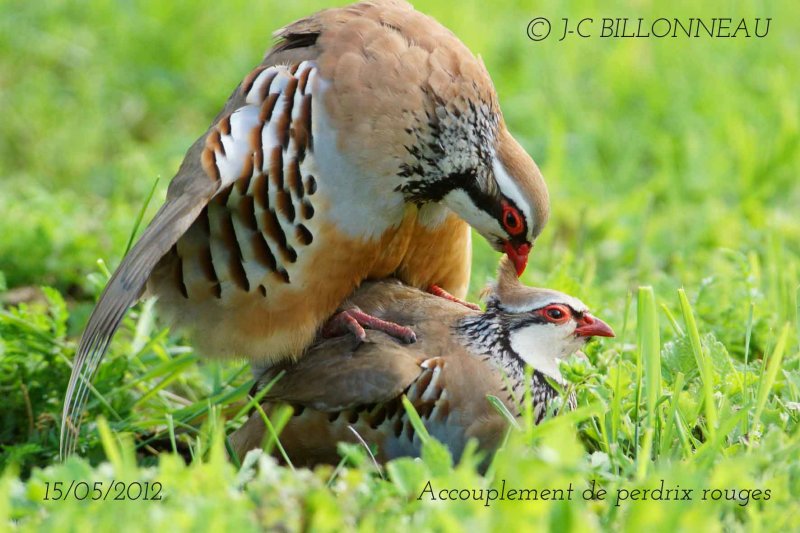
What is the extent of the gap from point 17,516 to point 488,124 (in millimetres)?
1992

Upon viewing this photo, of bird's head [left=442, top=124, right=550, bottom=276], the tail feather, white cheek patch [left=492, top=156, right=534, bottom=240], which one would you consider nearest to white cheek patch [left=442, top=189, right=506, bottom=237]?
bird's head [left=442, top=124, right=550, bottom=276]

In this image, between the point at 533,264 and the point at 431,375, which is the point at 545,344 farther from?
the point at 533,264

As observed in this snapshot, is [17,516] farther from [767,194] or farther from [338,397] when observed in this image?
[767,194]

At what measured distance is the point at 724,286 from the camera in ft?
15.5

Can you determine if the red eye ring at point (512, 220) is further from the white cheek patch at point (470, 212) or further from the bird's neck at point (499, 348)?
the bird's neck at point (499, 348)

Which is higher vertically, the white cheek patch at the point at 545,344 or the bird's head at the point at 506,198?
the bird's head at the point at 506,198

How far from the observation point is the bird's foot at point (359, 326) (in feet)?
13.2

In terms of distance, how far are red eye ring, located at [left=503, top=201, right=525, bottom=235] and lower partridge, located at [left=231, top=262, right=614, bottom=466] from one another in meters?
0.16

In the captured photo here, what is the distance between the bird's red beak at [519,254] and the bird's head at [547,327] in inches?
5.2

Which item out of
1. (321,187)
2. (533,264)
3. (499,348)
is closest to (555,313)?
(499,348)

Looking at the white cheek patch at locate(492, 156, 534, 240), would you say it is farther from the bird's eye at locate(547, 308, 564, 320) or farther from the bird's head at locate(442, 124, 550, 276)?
the bird's eye at locate(547, 308, 564, 320)

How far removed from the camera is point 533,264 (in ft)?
18.9

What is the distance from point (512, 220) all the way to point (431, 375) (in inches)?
24.0

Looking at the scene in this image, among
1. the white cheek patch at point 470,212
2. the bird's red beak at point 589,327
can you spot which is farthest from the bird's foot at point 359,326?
the bird's red beak at point 589,327
